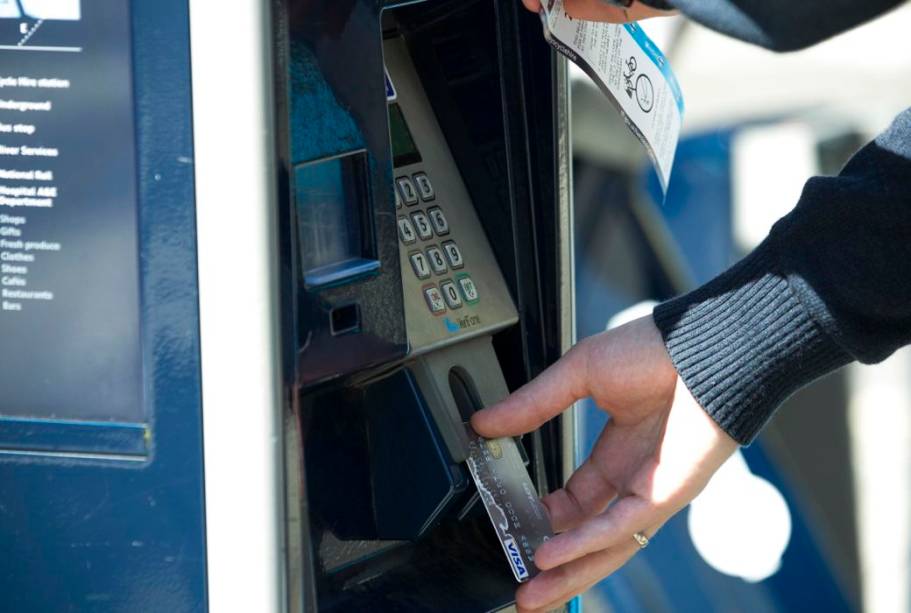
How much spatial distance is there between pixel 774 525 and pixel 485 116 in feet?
4.95

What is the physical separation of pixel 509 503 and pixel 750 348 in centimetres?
32

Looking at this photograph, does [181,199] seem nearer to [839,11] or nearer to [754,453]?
[839,11]

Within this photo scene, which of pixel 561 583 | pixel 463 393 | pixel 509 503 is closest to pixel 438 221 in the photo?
pixel 463 393

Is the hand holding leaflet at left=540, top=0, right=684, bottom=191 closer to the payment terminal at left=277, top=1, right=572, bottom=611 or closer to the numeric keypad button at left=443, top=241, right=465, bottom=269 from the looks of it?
the payment terminal at left=277, top=1, right=572, bottom=611

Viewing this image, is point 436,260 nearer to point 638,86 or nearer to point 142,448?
point 638,86

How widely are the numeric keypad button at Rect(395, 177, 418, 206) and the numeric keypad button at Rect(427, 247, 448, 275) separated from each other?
60mm

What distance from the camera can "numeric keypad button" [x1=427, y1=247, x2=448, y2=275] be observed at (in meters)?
1.57

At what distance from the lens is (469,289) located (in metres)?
1.59

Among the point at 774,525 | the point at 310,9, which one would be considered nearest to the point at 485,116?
the point at 310,9

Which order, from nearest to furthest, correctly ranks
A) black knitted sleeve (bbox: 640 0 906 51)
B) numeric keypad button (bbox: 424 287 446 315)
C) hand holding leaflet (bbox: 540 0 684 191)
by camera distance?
black knitted sleeve (bbox: 640 0 906 51)
hand holding leaflet (bbox: 540 0 684 191)
numeric keypad button (bbox: 424 287 446 315)

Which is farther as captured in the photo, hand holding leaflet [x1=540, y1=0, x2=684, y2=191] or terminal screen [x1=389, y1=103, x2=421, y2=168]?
terminal screen [x1=389, y1=103, x2=421, y2=168]

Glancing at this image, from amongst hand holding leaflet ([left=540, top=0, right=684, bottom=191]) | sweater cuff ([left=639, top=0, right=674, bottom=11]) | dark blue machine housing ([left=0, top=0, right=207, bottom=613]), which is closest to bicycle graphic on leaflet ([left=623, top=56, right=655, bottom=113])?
hand holding leaflet ([left=540, top=0, right=684, bottom=191])

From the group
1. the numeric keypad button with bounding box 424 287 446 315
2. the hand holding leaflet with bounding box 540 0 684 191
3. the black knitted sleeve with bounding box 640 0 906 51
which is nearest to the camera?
the black knitted sleeve with bounding box 640 0 906 51

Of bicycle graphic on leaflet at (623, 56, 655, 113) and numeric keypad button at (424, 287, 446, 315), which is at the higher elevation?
bicycle graphic on leaflet at (623, 56, 655, 113)
